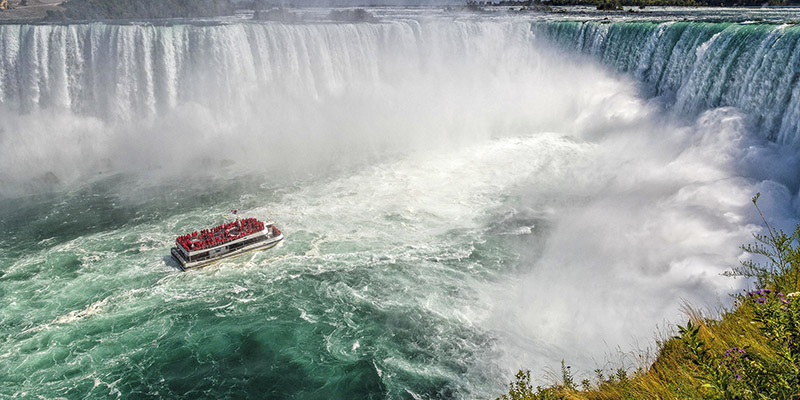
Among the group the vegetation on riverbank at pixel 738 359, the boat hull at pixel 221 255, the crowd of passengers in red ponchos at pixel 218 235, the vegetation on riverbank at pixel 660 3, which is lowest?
the boat hull at pixel 221 255

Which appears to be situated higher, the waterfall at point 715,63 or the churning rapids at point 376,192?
the waterfall at point 715,63

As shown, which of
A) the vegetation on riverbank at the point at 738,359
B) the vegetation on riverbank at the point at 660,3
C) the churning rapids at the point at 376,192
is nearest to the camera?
the vegetation on riverbank at the point at 738,359

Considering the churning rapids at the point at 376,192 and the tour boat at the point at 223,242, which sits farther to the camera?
the tour boat at the point at 223,242

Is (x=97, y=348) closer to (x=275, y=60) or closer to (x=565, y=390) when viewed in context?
(x=565, y=390)

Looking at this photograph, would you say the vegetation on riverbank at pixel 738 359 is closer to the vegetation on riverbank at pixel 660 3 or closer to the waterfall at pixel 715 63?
the waterfall at pixel 715 63

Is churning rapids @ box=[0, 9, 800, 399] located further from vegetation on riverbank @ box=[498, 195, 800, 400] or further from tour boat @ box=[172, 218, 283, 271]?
Answer: vegetation on riverbank @ box=[498, 195, 800, 400]

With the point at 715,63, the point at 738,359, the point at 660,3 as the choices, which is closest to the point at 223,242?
the point at 738,359

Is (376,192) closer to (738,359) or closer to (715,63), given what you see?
(715,63)

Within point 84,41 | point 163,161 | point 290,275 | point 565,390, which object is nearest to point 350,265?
point 290,275

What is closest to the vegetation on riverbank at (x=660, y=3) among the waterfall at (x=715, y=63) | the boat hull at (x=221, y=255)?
the waterfall at (x=715, y=63)
